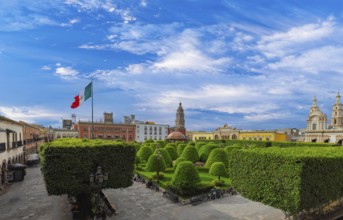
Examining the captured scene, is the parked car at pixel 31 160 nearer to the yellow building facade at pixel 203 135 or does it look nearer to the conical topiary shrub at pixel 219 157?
the conical topiary shrub at pixel 219 157

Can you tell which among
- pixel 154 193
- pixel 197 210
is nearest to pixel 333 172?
pixel 197 210

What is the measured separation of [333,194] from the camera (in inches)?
643

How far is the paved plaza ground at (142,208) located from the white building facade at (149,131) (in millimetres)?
72421

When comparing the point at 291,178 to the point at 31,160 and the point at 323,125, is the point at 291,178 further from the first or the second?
the point at 323,125

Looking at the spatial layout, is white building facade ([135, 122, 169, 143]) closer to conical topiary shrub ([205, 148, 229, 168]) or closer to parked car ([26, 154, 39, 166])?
parked car ([26, 154, 39, 166])

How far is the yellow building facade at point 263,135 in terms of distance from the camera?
260 feet

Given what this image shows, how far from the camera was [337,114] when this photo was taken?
76188 mm

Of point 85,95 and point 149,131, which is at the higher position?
point 85,95

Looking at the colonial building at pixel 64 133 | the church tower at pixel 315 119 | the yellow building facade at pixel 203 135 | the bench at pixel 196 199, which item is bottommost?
the bench at pixel 196 199

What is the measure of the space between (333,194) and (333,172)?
1.58 meters

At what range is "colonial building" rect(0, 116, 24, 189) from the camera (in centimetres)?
3141

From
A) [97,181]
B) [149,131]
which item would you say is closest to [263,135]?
[149,131]

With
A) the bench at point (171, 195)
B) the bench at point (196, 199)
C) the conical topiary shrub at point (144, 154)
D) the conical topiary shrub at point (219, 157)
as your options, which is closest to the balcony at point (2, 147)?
the conical topiary shrub at point (144, 154)

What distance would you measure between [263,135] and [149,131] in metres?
44.7
